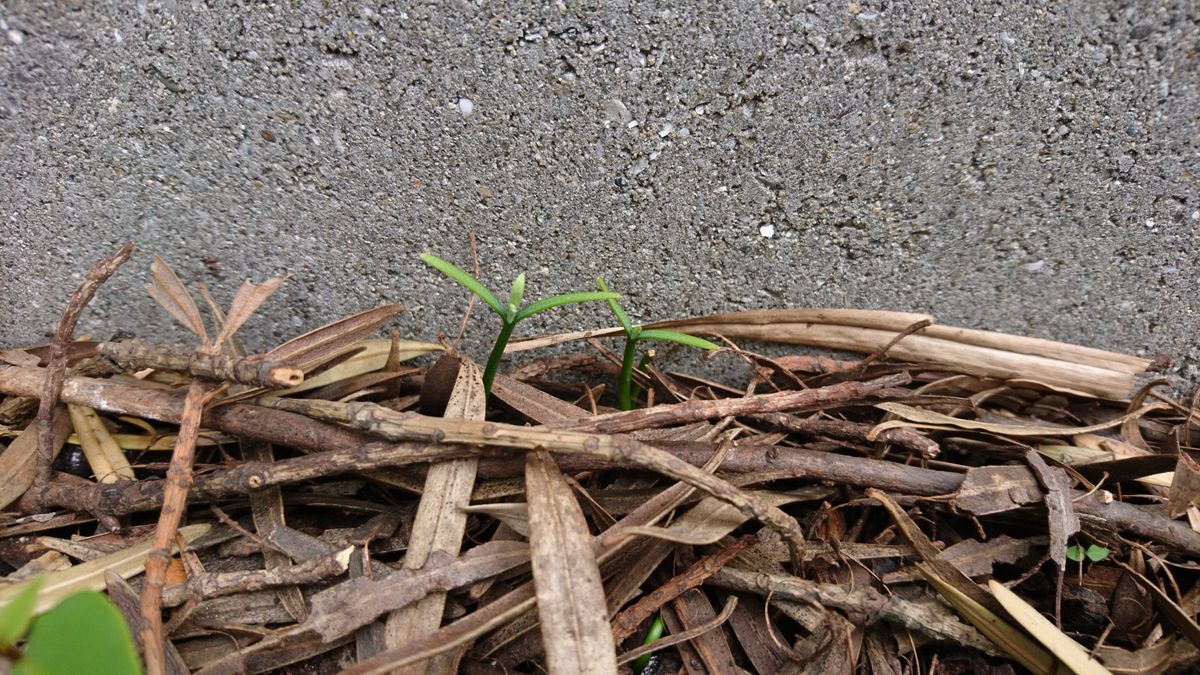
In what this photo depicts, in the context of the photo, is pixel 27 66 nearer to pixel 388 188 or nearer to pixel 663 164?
pixel 388 188

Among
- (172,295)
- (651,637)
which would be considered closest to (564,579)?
(651,637)

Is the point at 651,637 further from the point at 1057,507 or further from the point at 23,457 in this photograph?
the point at 23,457

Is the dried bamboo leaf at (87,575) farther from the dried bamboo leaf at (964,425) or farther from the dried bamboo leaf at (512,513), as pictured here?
the dried bamboo leaf at (964,425)

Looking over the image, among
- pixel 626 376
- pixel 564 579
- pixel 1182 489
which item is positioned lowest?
pixel 1182 489

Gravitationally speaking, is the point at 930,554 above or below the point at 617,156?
below

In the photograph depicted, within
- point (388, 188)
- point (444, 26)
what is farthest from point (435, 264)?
point (444, 26)

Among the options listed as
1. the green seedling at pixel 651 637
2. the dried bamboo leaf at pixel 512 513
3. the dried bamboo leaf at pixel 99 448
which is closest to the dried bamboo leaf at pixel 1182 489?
the green seedling at pixel 651 637
